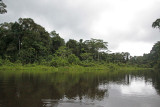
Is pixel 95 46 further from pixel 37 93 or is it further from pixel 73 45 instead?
pixel 37 93

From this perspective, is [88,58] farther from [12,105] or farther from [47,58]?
[12,105]

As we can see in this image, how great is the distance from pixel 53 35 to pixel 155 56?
62654 millimetres

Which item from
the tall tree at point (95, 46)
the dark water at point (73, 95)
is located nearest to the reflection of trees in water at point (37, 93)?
the dark water at point (73, 95)

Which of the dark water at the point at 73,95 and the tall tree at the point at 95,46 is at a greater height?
the tall tree at the point at 95,46

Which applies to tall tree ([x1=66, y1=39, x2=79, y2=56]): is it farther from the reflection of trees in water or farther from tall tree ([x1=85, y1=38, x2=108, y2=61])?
the reflection of trees in water

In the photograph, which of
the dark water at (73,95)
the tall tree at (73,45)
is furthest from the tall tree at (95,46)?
the dark water at (73,95)

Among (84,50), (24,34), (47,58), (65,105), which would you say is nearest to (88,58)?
(84,50)

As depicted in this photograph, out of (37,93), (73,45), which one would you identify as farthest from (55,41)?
(37,93)

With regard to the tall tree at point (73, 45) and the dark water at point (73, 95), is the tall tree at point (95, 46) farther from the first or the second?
the dark water at point (73, 95)

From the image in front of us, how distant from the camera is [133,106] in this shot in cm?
778

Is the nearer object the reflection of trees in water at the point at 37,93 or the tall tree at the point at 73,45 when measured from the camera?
the reflection of trees in water at the point at 37,93

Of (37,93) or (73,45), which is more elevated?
(73,45)

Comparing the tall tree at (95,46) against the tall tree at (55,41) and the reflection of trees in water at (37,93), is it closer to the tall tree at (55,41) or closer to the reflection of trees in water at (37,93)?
the tall tree at (55,41)

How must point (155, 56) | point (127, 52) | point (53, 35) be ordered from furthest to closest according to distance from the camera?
point (127, 52), point (155, 56), point (53, 35)
